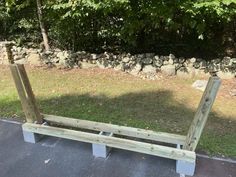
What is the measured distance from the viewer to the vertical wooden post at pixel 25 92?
3.49 meters

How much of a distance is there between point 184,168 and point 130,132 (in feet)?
2.55

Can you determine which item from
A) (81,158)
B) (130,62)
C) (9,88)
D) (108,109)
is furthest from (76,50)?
(81,158)

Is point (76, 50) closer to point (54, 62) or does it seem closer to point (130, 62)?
point (54, 62)

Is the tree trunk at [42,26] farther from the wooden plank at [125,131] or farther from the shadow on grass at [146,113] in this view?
the wooden plank at [125,131]

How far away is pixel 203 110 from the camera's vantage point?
2898 mm

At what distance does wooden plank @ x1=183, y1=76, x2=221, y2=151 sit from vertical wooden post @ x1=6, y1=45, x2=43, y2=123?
1.95 metres

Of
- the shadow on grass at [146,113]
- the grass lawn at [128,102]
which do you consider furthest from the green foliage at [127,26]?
the shadow on grass at [146,113]

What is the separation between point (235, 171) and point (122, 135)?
1415 millimetres

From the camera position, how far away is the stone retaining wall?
6266 millimetres

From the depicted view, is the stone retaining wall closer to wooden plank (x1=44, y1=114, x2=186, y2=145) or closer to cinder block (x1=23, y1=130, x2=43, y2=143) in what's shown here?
wooden plank (x1=44, y1=114, x2=186, y2=145)

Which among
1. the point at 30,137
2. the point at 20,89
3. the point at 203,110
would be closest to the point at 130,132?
the point at 203,110

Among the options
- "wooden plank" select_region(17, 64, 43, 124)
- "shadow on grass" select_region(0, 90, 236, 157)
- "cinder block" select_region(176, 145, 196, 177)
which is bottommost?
"shadow on grass" select_region(0, 90, 236, 157)

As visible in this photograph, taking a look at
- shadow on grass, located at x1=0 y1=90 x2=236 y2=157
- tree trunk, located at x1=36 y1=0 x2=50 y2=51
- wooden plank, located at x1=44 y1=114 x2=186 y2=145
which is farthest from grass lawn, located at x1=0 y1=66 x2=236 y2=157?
tree trunk, located at x1=36 y1=0 x2=50 y2=51

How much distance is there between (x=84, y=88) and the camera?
583 cm
